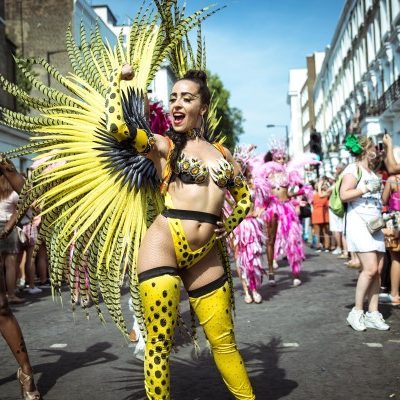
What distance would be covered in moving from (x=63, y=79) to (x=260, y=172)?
20.7ft

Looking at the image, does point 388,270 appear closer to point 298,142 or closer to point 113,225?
point 113,225

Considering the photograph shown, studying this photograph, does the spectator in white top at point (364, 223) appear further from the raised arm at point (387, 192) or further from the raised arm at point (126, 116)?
the raised arm at point (126, 116)

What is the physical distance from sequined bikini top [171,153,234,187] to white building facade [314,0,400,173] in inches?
608

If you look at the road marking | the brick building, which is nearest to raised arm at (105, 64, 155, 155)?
the road marking

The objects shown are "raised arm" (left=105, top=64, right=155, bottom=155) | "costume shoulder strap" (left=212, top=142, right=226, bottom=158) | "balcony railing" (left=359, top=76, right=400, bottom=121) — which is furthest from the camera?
"balcony railing" (left=359, top=76, right=400, bottom=121)

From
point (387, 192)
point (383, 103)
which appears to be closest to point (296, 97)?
point (383, 103)

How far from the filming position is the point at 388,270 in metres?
8.45

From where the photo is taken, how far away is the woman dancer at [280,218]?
32.3ft

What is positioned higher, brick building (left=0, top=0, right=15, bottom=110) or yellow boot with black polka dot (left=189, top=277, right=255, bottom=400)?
brick building (left=0, top=0, right=15, bottom=110)

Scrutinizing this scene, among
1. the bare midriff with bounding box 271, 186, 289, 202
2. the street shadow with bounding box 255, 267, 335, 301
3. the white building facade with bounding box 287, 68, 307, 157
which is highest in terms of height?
the white building facade with bounding box 287, 68, 307, 157

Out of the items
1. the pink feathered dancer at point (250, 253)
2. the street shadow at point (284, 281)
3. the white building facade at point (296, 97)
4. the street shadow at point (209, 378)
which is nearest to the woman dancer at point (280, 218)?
the street shadow at point (284, 281)

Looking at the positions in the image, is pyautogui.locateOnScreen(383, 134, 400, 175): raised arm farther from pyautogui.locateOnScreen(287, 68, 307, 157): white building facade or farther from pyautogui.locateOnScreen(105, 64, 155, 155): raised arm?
pyautogui.locateOnScreen(287, 68, 307, 157): white building facade

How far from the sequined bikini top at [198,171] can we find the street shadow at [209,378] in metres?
1.63

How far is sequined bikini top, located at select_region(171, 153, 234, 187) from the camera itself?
341 centimetres
